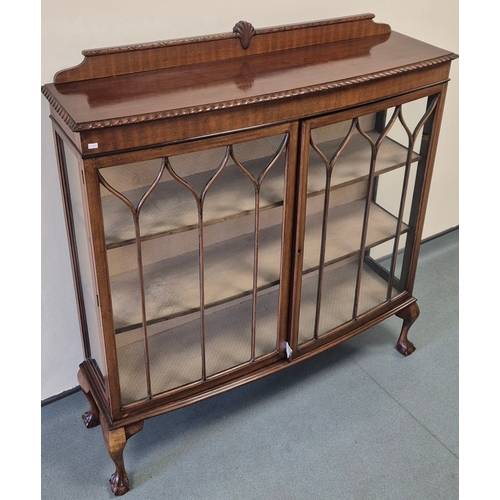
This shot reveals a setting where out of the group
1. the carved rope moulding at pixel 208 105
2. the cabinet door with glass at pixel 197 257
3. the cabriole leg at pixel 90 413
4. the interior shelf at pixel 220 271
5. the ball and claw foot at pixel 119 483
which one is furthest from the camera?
the cabriole leg at pixel 90 413

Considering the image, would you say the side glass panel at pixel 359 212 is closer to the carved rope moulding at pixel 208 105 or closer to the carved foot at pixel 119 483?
the carved rope moulding at pixel 208 105

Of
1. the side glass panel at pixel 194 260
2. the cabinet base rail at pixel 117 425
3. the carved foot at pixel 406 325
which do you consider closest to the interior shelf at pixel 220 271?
the side glass panel at pixel 194 260

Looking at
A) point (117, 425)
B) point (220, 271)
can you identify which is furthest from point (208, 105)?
point (117, 425)

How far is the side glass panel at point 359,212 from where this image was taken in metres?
1.30

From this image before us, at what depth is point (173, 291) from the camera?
1280 millimetres

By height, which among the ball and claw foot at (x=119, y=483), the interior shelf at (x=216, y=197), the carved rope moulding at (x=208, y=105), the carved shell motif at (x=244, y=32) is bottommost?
the ball and claw foot at (x=119, y=483)

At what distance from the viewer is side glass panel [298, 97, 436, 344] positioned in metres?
1.30

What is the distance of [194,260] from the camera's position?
1255 mm

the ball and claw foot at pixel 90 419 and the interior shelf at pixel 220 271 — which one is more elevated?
the interior shelf at pixel 220 271

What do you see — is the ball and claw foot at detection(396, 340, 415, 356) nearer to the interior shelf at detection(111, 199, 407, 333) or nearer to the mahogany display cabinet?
the mahogany display cabinet

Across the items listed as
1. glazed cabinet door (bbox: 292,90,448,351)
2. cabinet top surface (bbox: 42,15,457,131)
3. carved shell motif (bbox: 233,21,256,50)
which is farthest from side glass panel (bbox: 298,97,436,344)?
carved shell motif (bbox: 233,21,256,50)

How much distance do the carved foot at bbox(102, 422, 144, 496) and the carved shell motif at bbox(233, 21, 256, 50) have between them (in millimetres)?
853

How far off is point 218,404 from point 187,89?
85 cm

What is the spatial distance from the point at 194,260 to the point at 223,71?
387 millimetres
